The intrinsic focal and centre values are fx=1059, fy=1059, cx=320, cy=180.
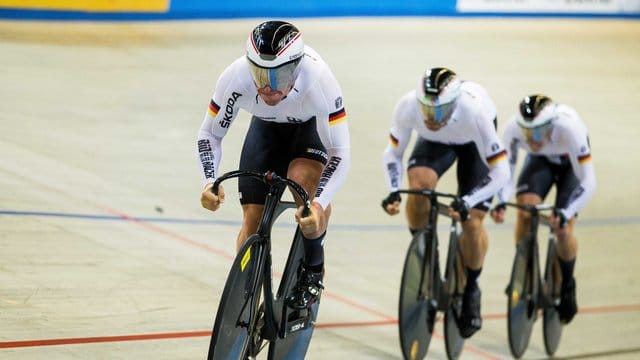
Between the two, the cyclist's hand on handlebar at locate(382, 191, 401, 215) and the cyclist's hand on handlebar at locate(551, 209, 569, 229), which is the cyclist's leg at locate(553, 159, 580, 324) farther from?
the cyclist's hand on handlebar at locate(382, 191, 401, 215)

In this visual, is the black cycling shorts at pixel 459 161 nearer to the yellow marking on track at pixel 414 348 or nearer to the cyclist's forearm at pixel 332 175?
the yellow marking on track at pixel 414 348

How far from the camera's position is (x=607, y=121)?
1094 centimetres

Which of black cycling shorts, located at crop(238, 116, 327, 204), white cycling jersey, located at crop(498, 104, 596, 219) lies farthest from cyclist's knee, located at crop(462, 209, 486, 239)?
black cycling shorts, located at crop(238, 116, 327, 204)

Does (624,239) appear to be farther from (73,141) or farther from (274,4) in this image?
(274,4)

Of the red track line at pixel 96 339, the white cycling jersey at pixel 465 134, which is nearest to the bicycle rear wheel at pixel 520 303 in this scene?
the white cycling jersey at pixel 465 134

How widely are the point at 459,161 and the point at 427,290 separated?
2.32 ft

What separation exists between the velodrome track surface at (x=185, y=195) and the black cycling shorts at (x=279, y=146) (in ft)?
3.46

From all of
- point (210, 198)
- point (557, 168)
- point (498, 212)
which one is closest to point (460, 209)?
point (498, 212)

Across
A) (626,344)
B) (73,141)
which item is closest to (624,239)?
(626,344)

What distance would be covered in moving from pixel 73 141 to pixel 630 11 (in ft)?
30.0

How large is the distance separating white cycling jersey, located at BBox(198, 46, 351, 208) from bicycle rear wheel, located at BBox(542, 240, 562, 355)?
2.65 metres

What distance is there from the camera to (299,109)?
3646 millimetres

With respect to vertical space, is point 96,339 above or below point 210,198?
below

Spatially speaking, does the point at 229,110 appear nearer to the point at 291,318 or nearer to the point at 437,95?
the point at 291,318
